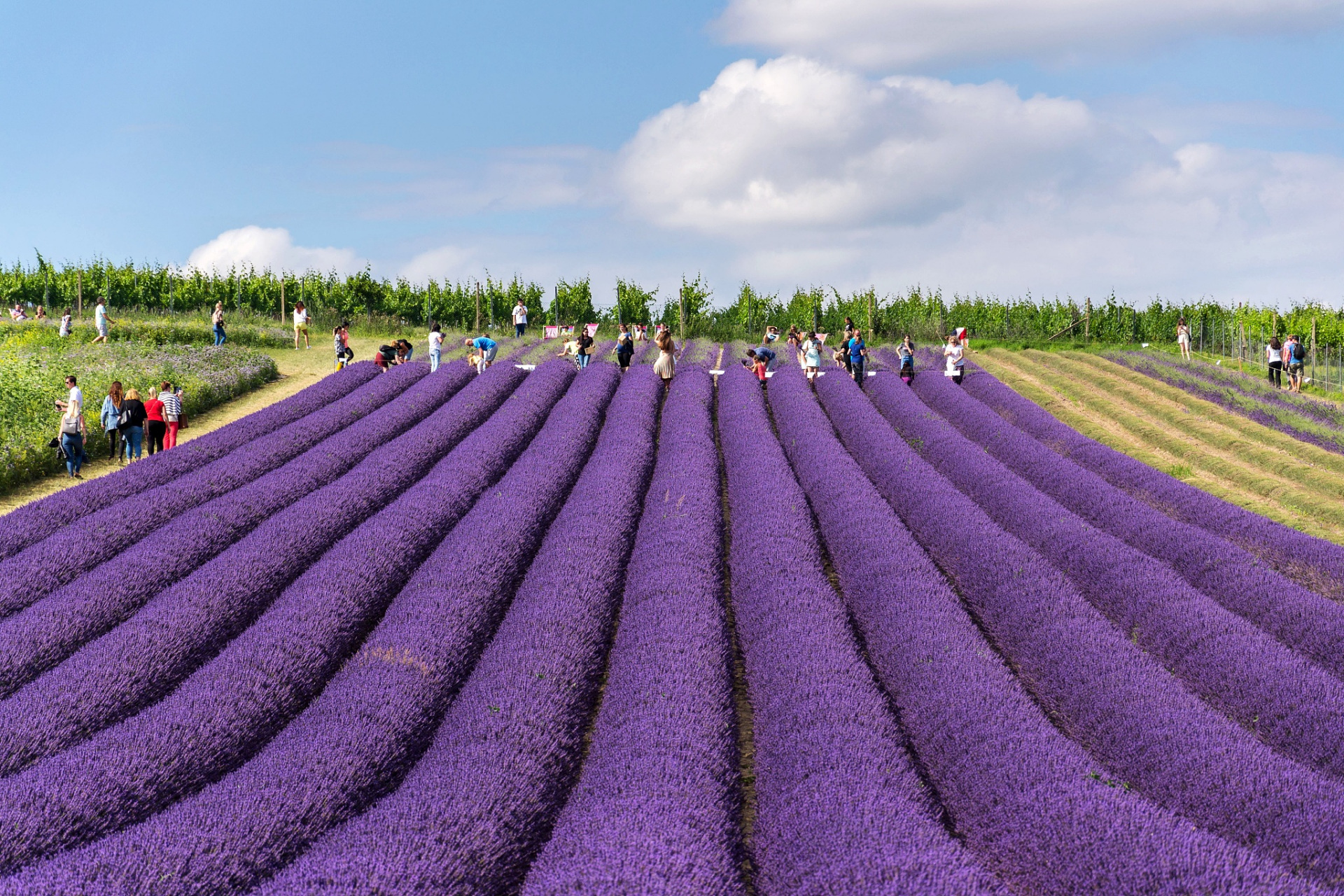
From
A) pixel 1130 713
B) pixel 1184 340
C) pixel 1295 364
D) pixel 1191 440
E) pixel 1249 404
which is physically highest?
Result: pixel 1184 340

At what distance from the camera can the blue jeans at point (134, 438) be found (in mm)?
16078

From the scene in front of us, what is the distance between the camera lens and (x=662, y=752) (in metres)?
5.91

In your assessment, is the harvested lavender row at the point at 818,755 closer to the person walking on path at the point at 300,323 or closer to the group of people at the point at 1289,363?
the group of people at the point at 1289,363

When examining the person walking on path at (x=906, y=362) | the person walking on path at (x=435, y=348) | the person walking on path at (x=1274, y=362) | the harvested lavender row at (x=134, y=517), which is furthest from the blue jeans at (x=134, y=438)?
the person walking on path at (x=1274, y=362)

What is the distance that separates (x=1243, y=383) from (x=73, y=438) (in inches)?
989

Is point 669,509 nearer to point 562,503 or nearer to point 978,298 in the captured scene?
point 562,503

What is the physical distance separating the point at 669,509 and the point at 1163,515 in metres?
5.64

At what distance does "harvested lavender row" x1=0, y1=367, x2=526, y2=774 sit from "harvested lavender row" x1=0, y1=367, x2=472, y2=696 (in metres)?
0.41

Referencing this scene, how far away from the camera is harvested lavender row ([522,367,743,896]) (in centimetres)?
461


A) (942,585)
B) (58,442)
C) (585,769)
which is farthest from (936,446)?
(58,442)

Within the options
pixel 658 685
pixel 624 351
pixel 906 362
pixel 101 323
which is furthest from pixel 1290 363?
pixel 101 323

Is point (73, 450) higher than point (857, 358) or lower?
lower

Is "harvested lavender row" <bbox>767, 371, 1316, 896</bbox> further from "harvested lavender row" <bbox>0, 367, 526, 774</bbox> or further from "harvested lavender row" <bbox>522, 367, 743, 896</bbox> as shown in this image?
"harvested lavender row" <bbox>0, 367, 526, 774</bbox>

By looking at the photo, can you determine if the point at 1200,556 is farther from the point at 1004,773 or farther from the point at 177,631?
the point at 177,631
